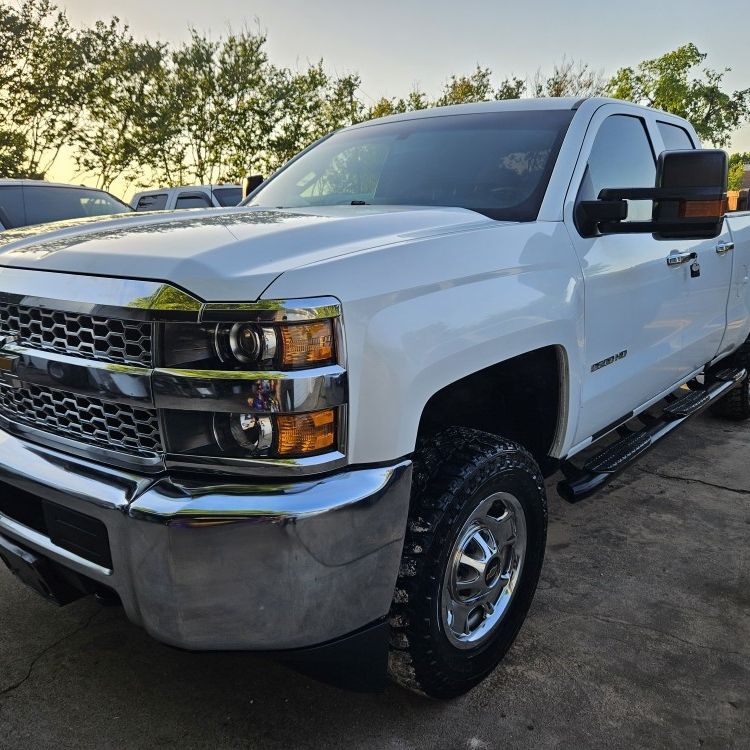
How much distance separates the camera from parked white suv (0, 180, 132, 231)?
6270 millimetres

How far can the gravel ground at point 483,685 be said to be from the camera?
2.04 meters

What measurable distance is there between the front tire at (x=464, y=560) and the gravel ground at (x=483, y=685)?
0.54 ft

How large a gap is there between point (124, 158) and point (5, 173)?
3.78 meters

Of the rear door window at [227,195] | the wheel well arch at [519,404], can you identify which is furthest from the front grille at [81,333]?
the rear door window at [227,195]

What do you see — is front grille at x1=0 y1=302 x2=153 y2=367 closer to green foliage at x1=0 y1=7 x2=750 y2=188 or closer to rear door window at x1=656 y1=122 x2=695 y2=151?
rear door window at x1=656 y1=122 x2=695 y2=151

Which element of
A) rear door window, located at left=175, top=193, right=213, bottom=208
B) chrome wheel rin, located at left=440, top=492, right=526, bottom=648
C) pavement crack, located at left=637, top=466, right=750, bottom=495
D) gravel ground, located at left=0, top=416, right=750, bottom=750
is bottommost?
pavement crack, located at left=637, top=466, right=750, bottom=495

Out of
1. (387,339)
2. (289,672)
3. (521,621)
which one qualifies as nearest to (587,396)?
(521,621)

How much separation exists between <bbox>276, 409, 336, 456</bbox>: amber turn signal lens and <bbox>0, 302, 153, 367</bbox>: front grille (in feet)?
1.15

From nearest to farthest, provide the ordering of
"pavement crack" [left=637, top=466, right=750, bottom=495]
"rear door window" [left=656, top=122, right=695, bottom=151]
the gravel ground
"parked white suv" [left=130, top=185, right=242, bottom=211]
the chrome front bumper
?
the chrome front bumper < the gravel ground < "rear door window" [left=656, top=122, right=695, bottom=151] < "pavement crack" [left=637, top=466, right=750, bottom=495] < "parked white suv" [left=130, top=185, right=242, bottom=211]

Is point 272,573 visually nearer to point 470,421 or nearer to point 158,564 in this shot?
point 158,564

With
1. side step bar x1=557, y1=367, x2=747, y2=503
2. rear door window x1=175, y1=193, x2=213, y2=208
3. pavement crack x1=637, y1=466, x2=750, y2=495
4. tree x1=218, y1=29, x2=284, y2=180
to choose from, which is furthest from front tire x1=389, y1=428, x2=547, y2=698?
tree x1=218, y1=29, x2=284, y2=180

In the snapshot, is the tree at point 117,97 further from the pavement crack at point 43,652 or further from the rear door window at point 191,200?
the pavement crack at point 43,652

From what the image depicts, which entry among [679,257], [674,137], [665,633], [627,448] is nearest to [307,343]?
[665,633]

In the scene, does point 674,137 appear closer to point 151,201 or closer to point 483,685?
point 483,685
